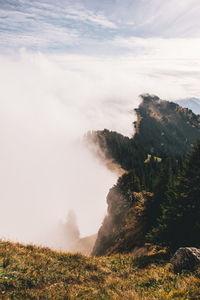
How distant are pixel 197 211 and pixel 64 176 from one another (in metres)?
165

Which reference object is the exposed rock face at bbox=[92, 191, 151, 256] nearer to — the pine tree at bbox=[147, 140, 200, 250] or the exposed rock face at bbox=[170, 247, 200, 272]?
the pine tree at bbox=[147, 140, 200, 250]

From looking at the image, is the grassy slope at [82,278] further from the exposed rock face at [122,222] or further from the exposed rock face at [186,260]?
the exposed rock face at [122,222]

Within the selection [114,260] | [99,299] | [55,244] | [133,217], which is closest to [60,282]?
[99,299]

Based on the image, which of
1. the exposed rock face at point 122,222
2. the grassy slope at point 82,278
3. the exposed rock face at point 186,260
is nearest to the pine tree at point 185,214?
the exposed rock face at point 186,260

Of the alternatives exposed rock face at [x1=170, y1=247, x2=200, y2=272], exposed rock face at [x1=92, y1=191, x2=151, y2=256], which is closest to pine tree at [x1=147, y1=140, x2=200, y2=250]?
exposed rock face at [x1=170, y1=247, x2=200, y2=272]

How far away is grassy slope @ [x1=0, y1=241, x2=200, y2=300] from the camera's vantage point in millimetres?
7090

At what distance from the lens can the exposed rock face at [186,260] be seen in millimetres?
9673

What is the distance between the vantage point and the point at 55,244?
81188 mm

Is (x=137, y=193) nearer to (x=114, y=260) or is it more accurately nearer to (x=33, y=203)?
(x=114, y=260)

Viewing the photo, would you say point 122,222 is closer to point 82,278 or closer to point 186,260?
point 186,260

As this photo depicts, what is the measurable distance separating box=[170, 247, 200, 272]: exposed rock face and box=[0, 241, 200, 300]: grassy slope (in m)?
0.62

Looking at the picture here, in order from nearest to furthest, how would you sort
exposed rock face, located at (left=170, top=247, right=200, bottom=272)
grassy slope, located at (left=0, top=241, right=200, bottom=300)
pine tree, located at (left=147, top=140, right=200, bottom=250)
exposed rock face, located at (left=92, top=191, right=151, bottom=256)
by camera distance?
grassy slope, located at (left=0, top=241, right=200, bottom=300) < exposed rock face, located at (left=170, top=247, right=200, bottom=272) < pine tree, located at (left=147, top=140, right=200, bottom=250) < exposed rock face, located at (left=92, top=191, right=151, bottom=256)

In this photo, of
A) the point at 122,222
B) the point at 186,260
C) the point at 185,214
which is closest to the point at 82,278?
the point at 186,260

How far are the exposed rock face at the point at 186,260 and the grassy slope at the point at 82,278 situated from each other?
2.04 feet
